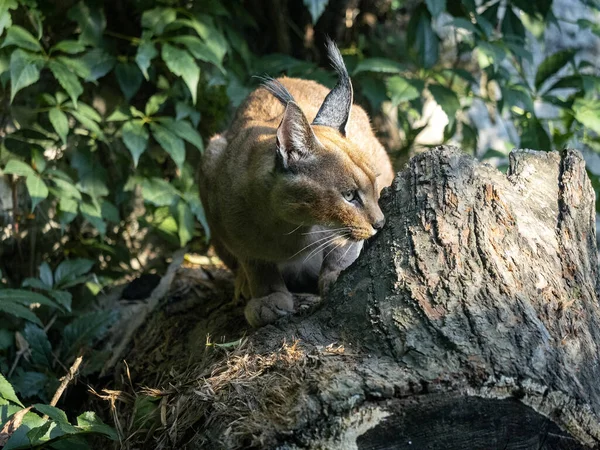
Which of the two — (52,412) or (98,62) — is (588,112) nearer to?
(98,62)

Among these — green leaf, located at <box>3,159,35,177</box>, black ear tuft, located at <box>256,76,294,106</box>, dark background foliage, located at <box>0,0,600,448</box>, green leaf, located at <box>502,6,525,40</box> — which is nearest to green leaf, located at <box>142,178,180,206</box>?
dark background foliage, located at <box>0,0,600,448</box>

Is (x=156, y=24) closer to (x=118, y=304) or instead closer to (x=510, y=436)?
(x=118, y=304)

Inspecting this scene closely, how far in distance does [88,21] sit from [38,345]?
2581 mm

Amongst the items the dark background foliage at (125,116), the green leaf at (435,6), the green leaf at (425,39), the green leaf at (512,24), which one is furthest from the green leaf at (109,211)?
the green leaf at (512,24)

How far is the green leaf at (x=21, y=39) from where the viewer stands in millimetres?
5246

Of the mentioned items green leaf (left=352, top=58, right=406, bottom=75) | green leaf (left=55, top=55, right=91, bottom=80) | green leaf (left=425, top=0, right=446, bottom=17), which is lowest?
green leaf (left=352, top=58, right=406, bottom=75)

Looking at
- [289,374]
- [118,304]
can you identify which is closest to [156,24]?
[118,304]

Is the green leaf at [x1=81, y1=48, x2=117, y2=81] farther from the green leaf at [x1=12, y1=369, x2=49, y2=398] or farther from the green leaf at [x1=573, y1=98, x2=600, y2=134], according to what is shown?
the green leaf at [x1=573, y1=98, x2=600, y2=134]

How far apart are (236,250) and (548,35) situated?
6.32 metres

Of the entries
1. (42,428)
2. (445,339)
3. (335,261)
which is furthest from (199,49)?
(445,339)

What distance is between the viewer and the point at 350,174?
4000mm

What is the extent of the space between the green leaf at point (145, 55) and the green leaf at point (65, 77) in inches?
19.1

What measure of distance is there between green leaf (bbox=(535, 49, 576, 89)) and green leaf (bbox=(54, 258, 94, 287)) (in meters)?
3.91

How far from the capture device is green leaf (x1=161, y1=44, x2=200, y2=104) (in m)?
5.50
